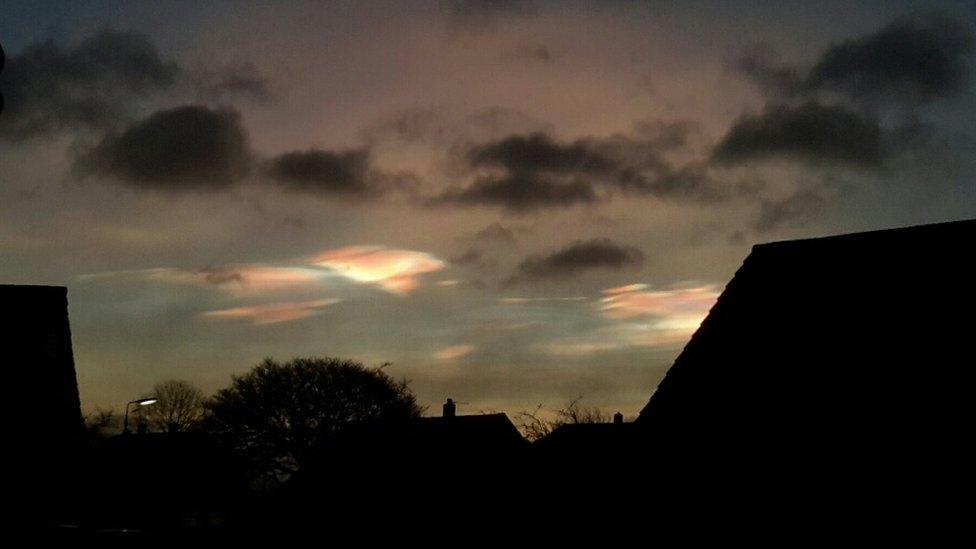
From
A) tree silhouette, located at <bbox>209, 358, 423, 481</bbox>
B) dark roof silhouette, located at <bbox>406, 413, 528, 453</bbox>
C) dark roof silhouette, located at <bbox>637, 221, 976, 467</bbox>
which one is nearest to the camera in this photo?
dark roof silhouette, located at <bbox>637, 221, 976, 467</bbox>

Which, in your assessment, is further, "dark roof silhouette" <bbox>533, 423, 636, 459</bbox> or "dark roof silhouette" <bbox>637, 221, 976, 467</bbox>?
"dark roof silhouette" <bbox>533, 423, 636, 459</bbox>

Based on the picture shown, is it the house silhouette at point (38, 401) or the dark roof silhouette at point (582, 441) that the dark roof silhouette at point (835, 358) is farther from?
the house silhouette at point (38, 401)

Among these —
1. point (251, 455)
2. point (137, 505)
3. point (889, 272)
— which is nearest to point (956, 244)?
point (889, 272)

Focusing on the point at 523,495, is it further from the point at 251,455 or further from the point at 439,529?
the point at 251,455

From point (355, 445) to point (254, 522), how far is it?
231 inches

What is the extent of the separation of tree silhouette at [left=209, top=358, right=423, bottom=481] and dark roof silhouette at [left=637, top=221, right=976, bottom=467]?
41.9 m

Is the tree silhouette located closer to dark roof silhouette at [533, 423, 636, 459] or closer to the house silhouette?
dark roof silhouette at [533, 423, 636, 459]

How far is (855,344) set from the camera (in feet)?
63.2

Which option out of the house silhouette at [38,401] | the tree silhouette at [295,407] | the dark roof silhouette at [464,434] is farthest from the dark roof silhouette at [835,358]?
the tree silhouette at [295,407]

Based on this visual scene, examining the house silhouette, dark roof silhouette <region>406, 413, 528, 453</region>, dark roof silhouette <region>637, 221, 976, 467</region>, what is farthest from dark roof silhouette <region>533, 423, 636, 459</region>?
the house silhouette

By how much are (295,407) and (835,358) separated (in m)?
50.2

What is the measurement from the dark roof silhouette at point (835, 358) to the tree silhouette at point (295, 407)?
41.9 m

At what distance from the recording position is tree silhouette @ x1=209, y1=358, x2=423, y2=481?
62.3 metres

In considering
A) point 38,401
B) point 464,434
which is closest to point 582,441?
point 464,434
